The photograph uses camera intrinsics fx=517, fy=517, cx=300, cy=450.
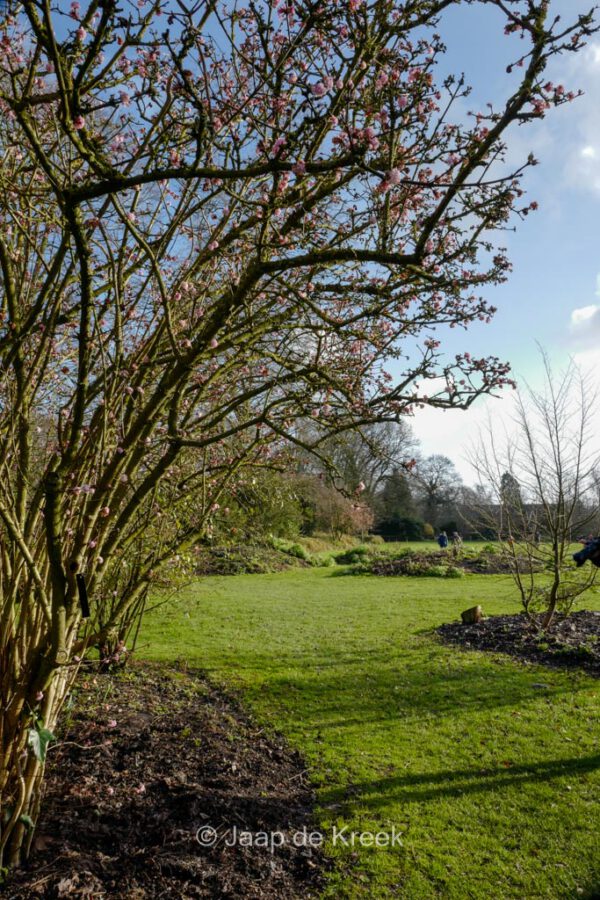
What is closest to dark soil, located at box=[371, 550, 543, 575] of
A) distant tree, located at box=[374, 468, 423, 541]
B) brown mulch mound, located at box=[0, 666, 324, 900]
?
brown mulch mound, located at box=[0, 666, 324, 900]

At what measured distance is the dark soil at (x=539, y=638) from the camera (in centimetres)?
720

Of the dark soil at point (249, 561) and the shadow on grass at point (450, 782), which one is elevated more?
the dark soil at point (249, 561)

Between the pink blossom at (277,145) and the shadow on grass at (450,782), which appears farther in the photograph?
the shadow on grass at (450,782)

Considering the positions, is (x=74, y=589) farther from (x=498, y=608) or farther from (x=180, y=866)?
(x=498, y=608)

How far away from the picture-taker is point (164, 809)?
3.40 metres

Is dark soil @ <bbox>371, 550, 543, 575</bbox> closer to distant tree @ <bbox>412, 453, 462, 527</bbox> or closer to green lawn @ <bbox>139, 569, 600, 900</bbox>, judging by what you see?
green lawn @ <bbox>139, 569, 600, 900</bbox>

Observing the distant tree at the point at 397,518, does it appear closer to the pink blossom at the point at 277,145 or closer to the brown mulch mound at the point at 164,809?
the brown mulch mound at the point at 164,809

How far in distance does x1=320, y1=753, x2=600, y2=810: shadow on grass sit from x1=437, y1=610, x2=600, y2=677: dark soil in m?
2.74

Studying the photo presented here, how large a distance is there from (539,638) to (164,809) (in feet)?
21.1

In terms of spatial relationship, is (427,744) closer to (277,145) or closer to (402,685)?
(402,685)

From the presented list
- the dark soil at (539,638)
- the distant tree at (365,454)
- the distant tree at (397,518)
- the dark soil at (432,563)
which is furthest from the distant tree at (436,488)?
the dark soil at (539,638)

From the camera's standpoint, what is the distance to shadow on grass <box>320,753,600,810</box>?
3.95 meters

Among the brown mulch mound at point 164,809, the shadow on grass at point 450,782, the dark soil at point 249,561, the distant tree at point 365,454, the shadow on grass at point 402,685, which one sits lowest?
the shadow on grass at point 450,782

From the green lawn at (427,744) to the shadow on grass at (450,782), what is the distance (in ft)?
0.05
